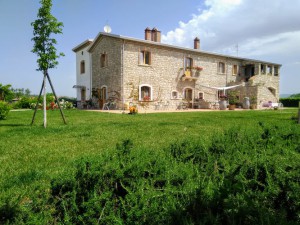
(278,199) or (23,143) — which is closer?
(278,199)

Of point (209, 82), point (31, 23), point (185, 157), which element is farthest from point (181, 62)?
point (185, 157)

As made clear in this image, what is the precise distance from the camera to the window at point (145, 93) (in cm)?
1957

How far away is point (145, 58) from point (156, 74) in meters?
1.74

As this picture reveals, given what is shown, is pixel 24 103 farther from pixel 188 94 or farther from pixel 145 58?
pixel 188 94

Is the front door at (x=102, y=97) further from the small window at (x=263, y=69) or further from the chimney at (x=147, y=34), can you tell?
the small window at (x=263, y=69)

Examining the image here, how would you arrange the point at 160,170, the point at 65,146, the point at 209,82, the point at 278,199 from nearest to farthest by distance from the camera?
the point at 278,199, the point at 160,170, the point at 65,146, the point at 209,82

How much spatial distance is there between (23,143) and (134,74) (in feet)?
47.3

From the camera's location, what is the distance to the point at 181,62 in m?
21.7

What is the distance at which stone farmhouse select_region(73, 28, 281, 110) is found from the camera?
18891 millimetres

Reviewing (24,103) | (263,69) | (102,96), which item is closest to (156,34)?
(102,96)

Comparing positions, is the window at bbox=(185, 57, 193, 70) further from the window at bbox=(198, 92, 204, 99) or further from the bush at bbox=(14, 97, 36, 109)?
the bush at bbox=(14, 97, 36, 109)

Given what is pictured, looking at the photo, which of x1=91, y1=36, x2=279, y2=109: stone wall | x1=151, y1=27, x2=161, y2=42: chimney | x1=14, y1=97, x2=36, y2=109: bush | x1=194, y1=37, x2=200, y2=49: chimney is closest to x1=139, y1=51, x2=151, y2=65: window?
x1=91, y1=36, x2=279, y2=109: stone wall

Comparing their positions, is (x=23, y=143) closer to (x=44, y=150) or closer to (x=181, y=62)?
(x=44, y=150)

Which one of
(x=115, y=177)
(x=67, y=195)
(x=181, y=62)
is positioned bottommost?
(x=67, y=195)
